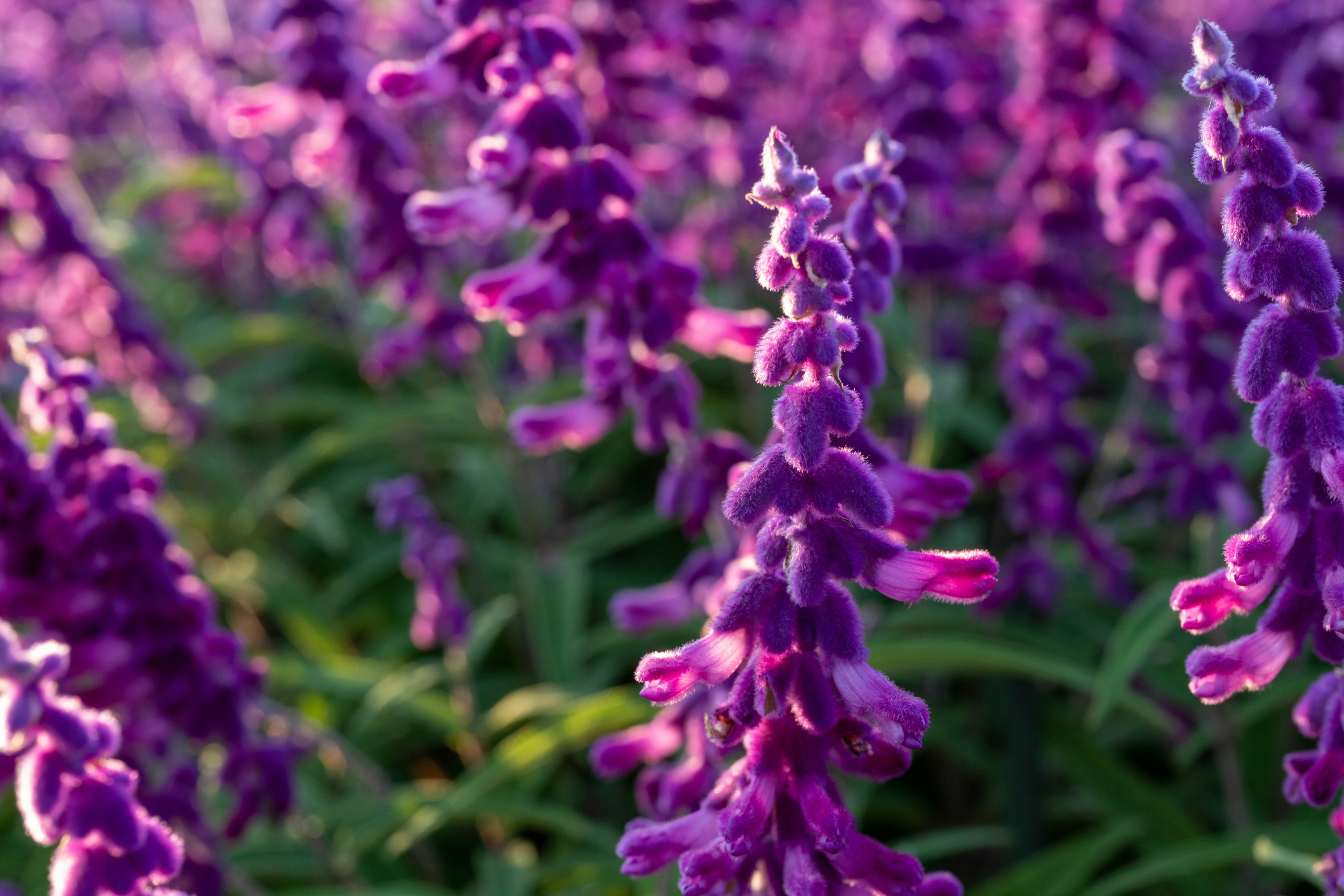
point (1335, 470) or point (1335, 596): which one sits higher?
point (1335, 470)

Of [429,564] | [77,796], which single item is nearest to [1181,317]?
[429,564]

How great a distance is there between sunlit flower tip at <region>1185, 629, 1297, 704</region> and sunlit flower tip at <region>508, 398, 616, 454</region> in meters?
1.56

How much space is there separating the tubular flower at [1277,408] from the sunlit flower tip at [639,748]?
1183 millimetres

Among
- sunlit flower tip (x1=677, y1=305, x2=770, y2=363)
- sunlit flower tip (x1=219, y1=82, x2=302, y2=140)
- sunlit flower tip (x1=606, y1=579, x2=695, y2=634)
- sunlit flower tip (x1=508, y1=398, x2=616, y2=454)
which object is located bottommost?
sunlit flower tip (x1=606, y1=579, x2=695, y2=634)

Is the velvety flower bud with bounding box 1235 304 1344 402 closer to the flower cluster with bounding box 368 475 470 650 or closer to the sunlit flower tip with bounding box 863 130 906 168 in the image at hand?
the sunlit flower tip with bounding box 863 130 906 168

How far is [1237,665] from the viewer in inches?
64.3

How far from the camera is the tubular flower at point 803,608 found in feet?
4.79

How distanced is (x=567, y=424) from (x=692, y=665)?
4.67 ft

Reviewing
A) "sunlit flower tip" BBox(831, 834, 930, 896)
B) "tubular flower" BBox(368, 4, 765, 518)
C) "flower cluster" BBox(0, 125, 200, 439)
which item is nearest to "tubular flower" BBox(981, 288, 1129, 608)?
"tubular flower" BBox(368, 4, 765, 518)

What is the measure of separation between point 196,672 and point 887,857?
1877mm

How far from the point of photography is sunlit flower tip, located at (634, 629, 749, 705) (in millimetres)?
1535

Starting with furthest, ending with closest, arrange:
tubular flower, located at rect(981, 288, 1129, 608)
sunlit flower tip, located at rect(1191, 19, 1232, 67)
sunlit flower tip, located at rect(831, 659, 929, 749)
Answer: tubular flower, located at rect(981, 288, 1129, 608), sunlit flower tip, located at rect(831, 659, 929, 749), sunlit flower tip, located at rect(1191, 19, 1232, 67)

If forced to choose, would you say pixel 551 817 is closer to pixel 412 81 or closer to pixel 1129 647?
pixel 1129 647

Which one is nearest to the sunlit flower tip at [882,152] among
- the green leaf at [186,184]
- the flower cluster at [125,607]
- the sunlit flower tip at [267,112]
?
the flower cluster at [125,607]
